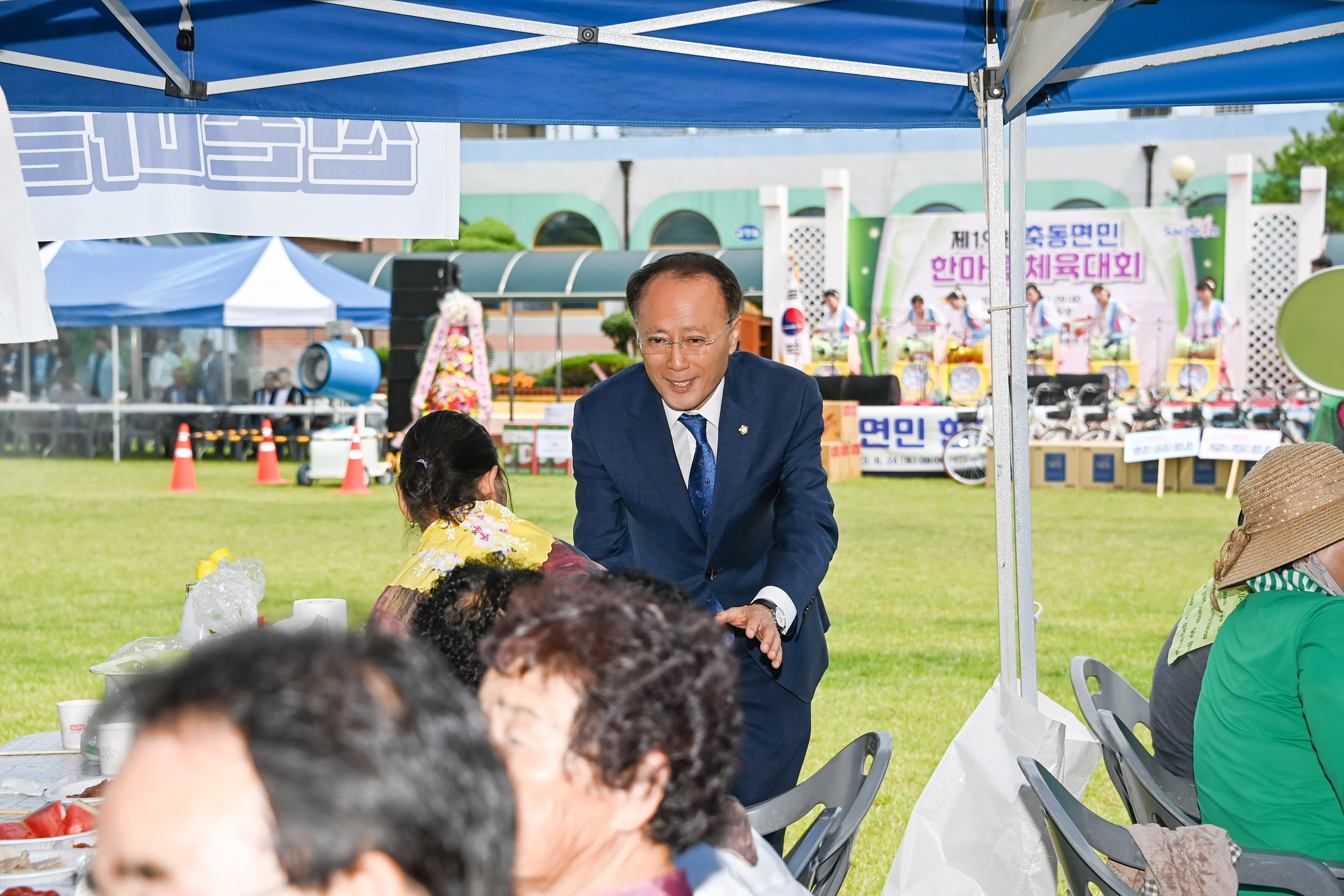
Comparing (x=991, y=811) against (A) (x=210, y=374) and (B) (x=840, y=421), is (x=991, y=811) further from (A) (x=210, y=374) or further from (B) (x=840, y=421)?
(A) (x=210, y=374)

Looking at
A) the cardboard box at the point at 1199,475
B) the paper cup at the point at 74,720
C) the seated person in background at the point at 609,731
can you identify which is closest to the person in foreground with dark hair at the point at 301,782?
the seated person in background at the point at 609,731

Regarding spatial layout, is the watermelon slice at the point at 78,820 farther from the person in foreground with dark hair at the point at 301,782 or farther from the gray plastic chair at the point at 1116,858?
the gray plastic chair at the point at 1116,858

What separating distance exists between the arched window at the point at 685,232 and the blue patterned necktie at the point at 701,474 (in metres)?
27.3

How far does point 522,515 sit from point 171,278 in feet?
28.0

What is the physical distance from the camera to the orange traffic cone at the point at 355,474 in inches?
539

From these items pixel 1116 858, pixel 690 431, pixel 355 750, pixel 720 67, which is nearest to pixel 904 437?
pixel 720 67

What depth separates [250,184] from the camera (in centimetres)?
402

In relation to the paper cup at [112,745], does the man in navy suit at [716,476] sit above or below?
above

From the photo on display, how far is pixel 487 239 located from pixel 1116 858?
91.7 ft

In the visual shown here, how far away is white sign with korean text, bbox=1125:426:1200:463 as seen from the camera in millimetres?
13156

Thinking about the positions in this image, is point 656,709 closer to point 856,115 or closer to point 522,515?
point 856,115

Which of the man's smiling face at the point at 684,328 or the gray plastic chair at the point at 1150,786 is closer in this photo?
the gray plastic chair at the point at 1150,786

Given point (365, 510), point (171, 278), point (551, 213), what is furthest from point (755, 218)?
point (365, 510)

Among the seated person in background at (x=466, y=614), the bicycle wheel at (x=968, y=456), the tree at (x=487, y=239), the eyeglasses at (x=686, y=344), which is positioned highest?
the tree at (x=487, y=239)
